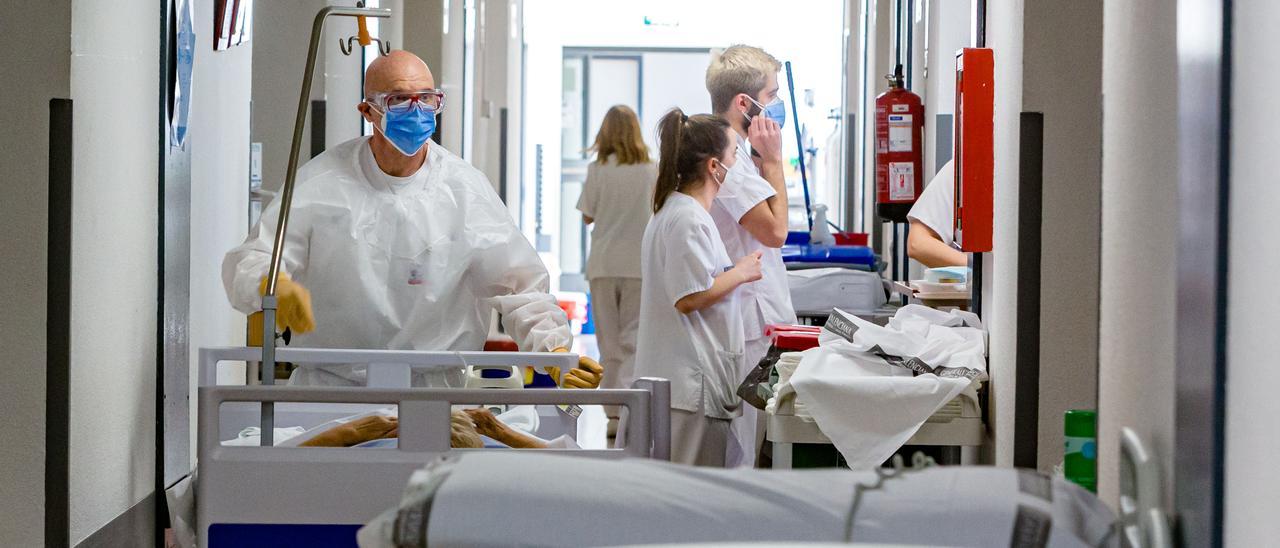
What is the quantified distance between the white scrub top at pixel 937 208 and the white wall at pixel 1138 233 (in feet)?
5.97

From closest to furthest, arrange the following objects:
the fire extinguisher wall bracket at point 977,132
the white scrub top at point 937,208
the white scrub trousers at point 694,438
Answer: the fire extinguisher wall bracket at point 977,132
the white scrub trousers at point 694,438
the white scrub top at point 937,208

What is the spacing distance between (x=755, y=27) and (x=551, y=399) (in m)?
8.43

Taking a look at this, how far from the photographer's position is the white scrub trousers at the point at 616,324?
575 cm

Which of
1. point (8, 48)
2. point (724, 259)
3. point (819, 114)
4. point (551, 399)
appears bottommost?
point (551, 399)

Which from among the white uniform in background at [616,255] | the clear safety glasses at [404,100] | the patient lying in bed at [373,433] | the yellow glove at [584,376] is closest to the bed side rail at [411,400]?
the patient lying in bed at [373,433]

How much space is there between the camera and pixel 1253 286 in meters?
1.10

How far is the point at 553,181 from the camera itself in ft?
35.1

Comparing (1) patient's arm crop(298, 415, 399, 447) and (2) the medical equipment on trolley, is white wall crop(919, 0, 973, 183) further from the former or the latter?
(1) patient's arm crop(298, 415, 399, 447)

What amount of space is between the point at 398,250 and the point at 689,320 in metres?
0.78

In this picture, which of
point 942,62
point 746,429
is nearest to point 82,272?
point 746,429

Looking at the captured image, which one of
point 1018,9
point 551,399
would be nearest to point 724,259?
point 1018,9

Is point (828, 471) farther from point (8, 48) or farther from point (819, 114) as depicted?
point (819, 114)

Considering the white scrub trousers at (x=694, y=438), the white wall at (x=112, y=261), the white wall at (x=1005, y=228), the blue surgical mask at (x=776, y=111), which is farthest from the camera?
the blue surgical mask at (x=776, y=111)

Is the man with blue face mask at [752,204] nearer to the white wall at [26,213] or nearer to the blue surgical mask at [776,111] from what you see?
the blue surgical mask at [776,111]
